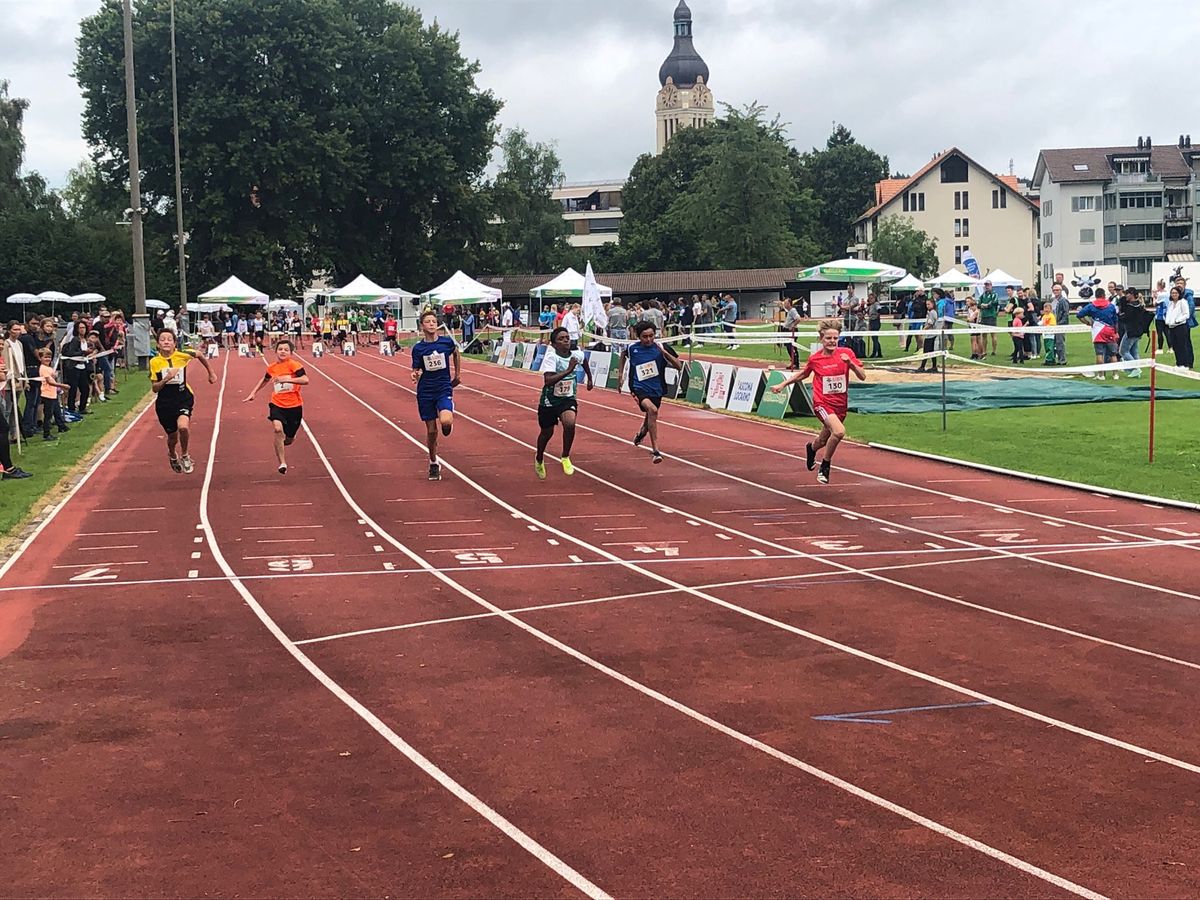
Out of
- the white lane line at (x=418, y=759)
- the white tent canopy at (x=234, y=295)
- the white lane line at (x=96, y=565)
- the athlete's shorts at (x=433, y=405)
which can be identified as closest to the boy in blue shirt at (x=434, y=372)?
the athlete's shorts at (x=433, y=405)

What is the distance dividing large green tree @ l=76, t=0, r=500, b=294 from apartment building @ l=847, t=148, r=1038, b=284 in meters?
46.4

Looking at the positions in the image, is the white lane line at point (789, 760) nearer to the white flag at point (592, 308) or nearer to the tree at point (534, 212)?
the white flag at point (592, 308)

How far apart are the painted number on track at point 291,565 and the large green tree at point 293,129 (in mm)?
55197

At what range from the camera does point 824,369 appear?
1596 centimetres

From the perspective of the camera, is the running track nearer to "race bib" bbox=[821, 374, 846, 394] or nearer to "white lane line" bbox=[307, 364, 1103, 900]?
"white lane line" bbox=[307, 364, 1103, 900]

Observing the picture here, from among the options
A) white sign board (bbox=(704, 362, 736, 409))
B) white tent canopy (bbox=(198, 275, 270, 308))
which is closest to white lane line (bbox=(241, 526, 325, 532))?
white sign board (bbox=(704, 362, 736, 409))

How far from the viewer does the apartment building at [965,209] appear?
10800 centimetres

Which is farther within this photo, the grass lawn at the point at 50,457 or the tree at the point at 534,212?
the tree at the point at 534,212

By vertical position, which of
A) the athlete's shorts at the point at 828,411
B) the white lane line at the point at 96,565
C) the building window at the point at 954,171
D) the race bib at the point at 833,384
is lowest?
the white lane line at the point at 96,565

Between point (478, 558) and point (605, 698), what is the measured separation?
4.68 metres

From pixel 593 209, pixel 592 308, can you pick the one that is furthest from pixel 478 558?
pixel 593 209

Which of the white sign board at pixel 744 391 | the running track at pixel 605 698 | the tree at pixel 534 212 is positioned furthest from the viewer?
the tree at pixel 534 212

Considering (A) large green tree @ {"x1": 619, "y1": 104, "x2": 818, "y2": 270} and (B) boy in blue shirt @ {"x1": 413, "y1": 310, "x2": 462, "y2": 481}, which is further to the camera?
(A) large green tree @ {"x1": 619, "y1": 104, "x2": 818, "y2": 270}

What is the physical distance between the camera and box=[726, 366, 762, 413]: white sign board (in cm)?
2520
